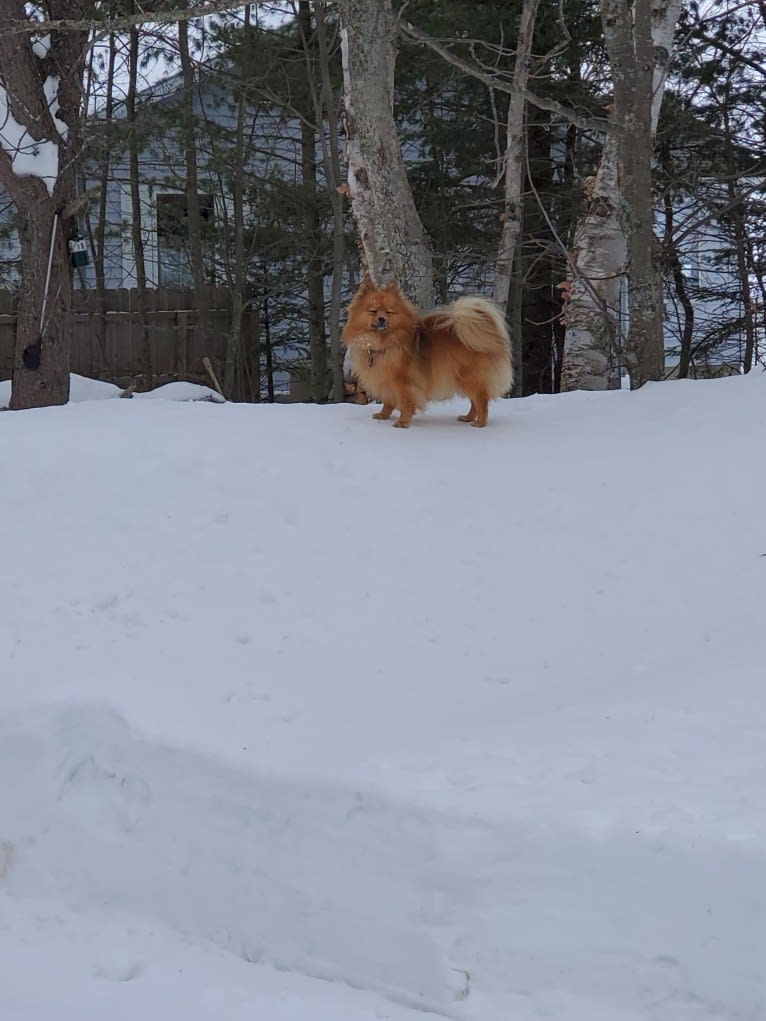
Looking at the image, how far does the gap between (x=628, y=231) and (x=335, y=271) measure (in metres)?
5.61

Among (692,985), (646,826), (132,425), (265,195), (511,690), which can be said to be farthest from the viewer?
(265,195)

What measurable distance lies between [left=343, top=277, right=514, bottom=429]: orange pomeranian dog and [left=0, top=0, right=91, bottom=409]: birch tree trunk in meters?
3.49

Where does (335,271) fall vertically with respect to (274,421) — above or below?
above

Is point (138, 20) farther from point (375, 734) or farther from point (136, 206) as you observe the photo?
point (136, 206)

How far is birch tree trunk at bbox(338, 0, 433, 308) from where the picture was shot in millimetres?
7617

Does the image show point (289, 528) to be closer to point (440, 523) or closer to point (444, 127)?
point (440, 523)

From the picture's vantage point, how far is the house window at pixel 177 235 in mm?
14680

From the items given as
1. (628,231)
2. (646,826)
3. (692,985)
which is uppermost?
(628,231)

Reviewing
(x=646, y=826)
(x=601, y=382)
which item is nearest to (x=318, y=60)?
(x=601, y=382)

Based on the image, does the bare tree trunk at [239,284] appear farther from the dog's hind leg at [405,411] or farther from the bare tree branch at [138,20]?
the dog's hind leg at [405,411]

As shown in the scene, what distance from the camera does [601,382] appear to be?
28.2 ft

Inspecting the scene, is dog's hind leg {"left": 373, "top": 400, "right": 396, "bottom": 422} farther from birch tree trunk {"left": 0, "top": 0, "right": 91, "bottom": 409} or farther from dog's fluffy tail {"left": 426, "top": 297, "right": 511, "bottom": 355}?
birch tree trunk {"left": 0, "top": 0, "right": 91, "bottom": 409}

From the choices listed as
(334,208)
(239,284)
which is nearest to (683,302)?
(334,208)

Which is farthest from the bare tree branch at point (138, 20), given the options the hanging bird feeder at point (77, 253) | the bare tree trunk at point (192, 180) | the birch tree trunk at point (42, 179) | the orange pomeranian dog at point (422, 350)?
the bare tree trunk at point (192, 180)
